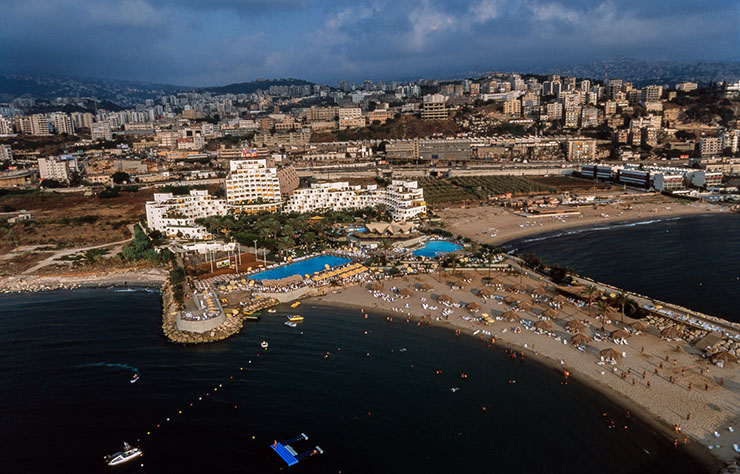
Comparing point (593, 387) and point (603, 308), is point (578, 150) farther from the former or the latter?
point (593, 387)

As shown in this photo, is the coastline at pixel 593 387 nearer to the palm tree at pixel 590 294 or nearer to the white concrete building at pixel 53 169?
the palm tree at pixel 590 294

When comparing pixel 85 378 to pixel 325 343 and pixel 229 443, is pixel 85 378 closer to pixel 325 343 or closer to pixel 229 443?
pixel 229 443

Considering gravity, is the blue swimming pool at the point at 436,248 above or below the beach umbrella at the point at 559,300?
above

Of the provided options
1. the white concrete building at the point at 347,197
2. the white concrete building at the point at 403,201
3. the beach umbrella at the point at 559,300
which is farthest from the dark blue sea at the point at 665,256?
the white concrete building at the point at 347,197

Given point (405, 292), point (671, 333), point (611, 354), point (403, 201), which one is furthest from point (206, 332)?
point (403, 201)

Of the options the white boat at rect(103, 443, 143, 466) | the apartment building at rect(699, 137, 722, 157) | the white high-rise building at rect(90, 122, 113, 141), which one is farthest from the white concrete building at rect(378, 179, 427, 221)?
the white high-rise building at rect(90, 122, 113, 141)

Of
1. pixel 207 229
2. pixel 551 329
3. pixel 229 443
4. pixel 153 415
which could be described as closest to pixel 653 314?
pixel 551 329
